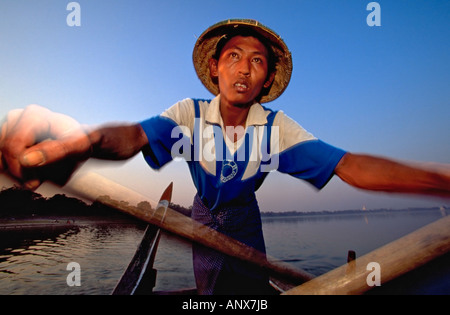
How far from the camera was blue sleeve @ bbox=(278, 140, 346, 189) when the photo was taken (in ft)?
5.51

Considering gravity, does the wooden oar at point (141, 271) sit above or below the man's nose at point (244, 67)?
below

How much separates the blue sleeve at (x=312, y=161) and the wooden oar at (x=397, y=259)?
2.40 ft

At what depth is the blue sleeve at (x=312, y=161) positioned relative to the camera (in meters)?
1.68

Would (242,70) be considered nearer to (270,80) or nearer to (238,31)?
(238,31)

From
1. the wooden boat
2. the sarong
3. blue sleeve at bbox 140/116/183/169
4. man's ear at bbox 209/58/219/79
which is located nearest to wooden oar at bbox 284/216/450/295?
the wooden boat

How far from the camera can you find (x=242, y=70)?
6.09ft

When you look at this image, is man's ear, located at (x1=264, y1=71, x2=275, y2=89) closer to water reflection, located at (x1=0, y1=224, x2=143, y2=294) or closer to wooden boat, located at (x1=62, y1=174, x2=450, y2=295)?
wooden boat, located at (x1=62, y1=174, x2=450, y2=295)

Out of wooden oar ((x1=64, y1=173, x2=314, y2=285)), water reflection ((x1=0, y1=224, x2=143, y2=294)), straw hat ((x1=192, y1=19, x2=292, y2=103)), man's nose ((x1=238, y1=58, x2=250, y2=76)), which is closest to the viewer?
wooden oar ((x1=64, y1=173, x2=314, y2=285))


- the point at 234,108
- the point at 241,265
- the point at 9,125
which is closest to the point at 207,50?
the point at 234,108

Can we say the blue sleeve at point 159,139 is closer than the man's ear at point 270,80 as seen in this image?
Yes

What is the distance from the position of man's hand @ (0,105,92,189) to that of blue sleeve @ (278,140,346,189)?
1.56m

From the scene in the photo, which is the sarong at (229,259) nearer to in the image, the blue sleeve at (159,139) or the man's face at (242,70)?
the blue sleeve at (159,139)

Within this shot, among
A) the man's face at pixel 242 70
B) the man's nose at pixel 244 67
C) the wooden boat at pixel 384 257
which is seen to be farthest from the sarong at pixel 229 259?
the man's nose at pixel 244 67

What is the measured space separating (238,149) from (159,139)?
2.50 ft
